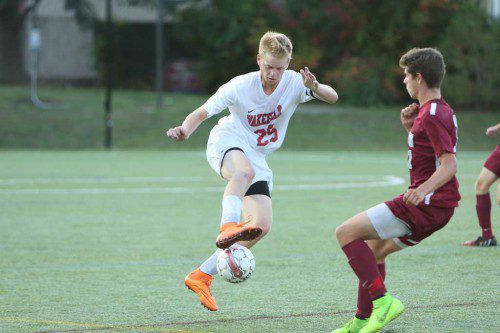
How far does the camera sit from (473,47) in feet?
125

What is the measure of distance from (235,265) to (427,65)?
76.0 inches

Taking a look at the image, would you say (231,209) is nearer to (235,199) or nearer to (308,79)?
(235,199)

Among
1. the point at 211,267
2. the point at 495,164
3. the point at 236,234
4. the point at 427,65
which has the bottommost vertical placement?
the point at 495,164

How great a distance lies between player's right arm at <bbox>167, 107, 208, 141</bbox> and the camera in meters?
7.24

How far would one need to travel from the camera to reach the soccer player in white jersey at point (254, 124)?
741cm

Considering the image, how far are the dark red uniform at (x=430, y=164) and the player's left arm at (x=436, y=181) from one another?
0.05 meters

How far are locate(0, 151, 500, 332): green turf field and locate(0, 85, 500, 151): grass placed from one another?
13.3 m

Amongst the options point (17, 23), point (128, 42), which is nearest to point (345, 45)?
point (128, 42)

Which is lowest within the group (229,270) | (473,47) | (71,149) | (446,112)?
(71,149)

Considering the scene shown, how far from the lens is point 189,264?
9734 millimetres

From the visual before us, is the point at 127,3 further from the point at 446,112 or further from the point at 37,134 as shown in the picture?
the point at 446,112

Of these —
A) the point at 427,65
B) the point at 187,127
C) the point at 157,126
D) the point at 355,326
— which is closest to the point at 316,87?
the point at 187,127

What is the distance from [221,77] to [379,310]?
37.6 meters

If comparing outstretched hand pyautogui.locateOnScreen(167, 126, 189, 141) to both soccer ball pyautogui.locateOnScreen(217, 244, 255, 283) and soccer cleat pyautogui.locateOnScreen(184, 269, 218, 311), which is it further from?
soccer cleat pyautogui.locateOnScreen(184, 269, 218, 311)
